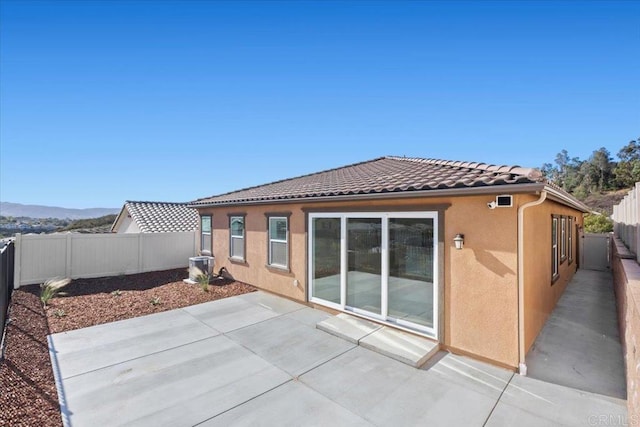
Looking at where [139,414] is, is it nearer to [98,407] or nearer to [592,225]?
[98,407]

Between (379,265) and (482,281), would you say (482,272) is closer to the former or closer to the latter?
(482,281)

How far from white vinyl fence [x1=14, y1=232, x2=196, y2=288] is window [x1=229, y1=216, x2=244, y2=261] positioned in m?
3.98

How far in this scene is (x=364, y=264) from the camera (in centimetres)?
705

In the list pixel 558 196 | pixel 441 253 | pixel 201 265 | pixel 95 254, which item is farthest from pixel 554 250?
pixel 95 254

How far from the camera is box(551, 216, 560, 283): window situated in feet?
25.5

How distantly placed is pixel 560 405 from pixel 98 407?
237 inches

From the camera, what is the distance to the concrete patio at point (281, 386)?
3.77 meters

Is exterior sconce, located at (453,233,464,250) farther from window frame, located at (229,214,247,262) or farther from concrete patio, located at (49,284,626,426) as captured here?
window frame, located at (229,214,247,262)

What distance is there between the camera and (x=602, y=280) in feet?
40.2

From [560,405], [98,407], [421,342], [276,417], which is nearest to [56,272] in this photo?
[98,407]

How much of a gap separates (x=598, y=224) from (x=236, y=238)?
25.4m

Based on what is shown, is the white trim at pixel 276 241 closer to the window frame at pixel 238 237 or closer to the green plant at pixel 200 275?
the window frame at pixel 238 237

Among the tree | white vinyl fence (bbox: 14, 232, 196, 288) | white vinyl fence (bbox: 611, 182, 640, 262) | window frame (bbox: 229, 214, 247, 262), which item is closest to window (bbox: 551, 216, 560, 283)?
white vinyl fence (bbox: 611, 182, 640, 262)

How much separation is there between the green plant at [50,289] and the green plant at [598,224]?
30.2 meters
